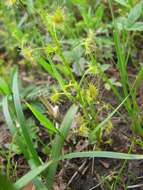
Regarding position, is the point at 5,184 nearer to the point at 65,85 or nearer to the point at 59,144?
the point at 59,144

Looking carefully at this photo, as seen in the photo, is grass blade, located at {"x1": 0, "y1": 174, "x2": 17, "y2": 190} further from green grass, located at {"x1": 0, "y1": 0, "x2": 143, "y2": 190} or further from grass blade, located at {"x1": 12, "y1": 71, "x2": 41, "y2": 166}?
grass blade, located at {"x1": 12, "y1": 71, "x2": 41, "y2": 166}

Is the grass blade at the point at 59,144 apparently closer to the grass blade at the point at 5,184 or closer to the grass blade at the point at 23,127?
the grass blade at the point at 23,127

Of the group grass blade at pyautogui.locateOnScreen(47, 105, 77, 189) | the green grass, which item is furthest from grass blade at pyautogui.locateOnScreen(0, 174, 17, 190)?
grass blade at pyautogui.locateOnScreen(47, 105, 77, 189)

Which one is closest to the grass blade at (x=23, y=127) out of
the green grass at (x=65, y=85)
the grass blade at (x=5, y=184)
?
the green grass at (x=65, y=85)

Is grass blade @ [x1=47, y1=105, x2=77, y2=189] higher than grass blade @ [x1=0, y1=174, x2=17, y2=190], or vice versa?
grass blade @ [x1=0, y1=174, x2=17, y2=190]

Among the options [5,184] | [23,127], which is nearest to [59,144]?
[23,127]

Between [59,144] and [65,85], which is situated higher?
[65,85]

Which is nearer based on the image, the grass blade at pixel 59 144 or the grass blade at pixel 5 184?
the grass blade at pixel 5 184

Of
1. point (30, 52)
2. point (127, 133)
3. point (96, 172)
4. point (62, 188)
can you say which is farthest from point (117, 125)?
point (30, 52)

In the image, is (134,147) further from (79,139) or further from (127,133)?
(79,139)

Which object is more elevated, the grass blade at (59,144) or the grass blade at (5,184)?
the grass blade at (5,184)

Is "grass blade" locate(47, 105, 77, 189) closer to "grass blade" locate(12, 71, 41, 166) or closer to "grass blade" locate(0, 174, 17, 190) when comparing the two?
"grass blade" locate(12, 71, 41, 166)

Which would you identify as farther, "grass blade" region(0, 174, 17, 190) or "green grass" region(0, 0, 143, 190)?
"green grass" region(0, 0, 143, 190)
